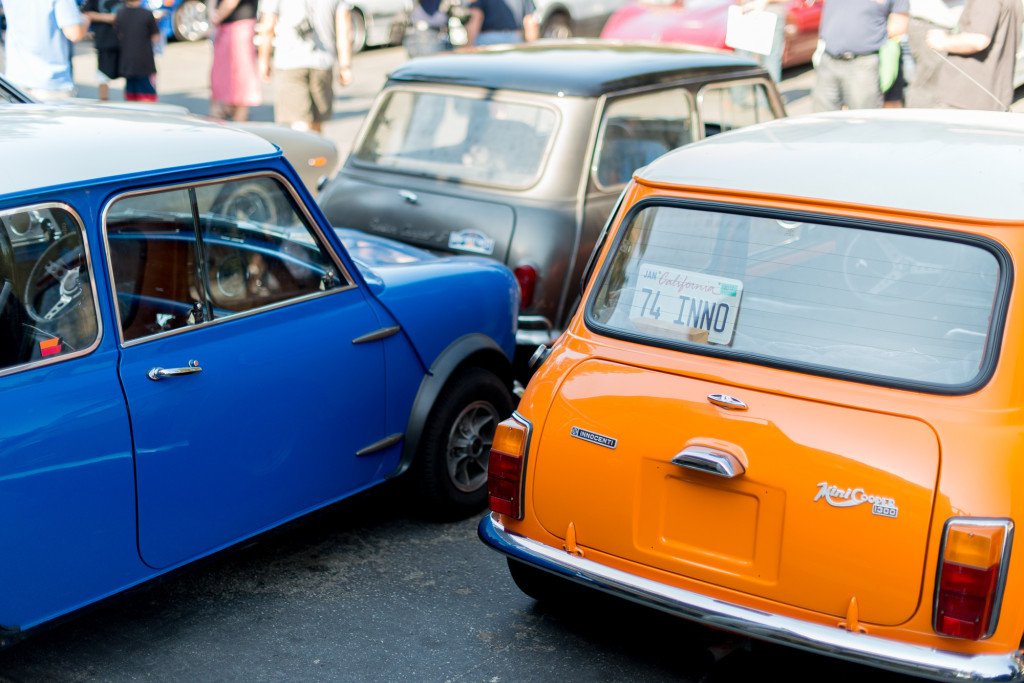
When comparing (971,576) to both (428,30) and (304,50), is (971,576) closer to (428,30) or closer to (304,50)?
(304,50)

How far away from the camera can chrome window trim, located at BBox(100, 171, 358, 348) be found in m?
3.33

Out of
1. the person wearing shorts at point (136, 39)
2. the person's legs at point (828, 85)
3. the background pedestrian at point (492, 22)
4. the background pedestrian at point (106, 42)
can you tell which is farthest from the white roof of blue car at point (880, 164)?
the background pedestrian at point (106, 42)

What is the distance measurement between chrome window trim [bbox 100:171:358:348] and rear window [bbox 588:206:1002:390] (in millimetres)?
1046

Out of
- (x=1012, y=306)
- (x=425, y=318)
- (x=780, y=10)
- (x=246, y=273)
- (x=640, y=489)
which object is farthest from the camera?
(x=780, y=10)

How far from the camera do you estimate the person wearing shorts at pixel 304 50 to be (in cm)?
914

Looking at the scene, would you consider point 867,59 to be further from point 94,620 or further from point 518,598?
point 94,620

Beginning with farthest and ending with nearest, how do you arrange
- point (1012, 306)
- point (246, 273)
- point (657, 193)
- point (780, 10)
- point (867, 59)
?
point (780, 10)
point (867, 59)
point (246, 273)
point (657, 193)
point (1012, 306)

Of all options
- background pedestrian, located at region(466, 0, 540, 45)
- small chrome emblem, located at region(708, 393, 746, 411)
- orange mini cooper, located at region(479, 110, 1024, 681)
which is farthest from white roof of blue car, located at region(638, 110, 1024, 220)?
background pedestrian, located at region(466, 0, 540, 45)

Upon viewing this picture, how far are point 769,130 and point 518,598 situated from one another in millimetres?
2006

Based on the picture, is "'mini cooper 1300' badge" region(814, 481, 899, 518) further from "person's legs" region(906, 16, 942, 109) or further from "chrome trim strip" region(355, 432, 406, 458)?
"person's legs" region(906, 16, 942, 109)

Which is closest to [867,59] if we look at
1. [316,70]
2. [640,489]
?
[316,70]

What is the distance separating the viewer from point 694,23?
14211 millimetres

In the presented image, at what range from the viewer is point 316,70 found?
30.6ft

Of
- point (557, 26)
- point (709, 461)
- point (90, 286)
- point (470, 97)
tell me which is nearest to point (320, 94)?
point (470, 97)
